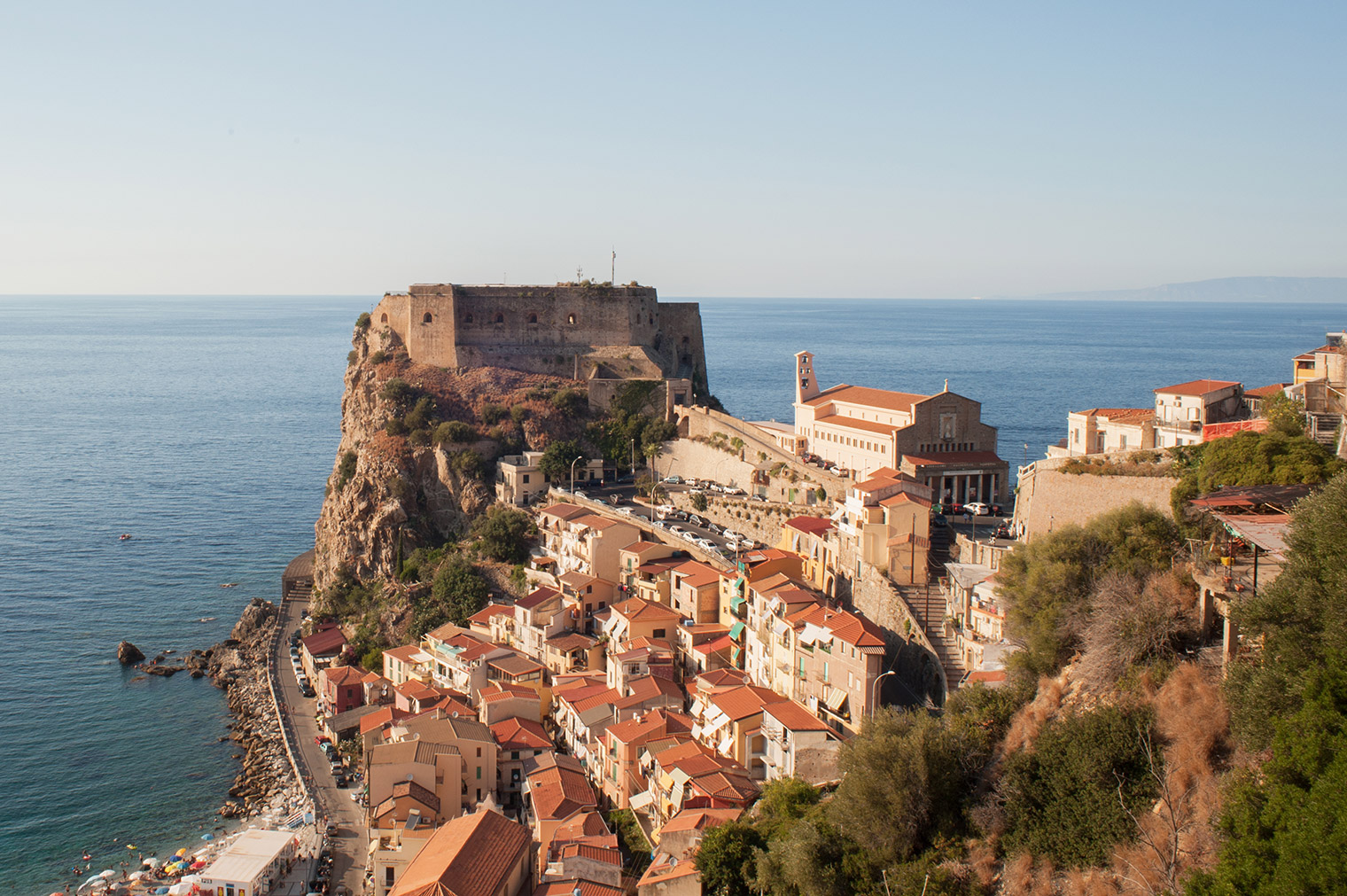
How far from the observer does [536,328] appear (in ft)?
160

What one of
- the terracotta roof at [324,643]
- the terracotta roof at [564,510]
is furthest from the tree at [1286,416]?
the terracotta roof at [324,643]

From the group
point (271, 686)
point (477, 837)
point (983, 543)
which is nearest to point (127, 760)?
point (271, 686)

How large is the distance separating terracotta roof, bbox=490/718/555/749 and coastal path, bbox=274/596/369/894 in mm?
3838

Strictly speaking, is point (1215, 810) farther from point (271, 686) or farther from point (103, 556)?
point (103, 556)

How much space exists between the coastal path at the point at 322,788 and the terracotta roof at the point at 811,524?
45.8 ft

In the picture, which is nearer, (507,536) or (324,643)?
(324,643)

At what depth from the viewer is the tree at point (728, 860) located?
18.9 meters

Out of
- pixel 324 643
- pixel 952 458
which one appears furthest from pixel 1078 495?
pixel 324 643

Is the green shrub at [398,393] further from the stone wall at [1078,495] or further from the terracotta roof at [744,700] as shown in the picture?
the stone wall at [1078,495]

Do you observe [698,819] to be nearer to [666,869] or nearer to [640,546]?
[666,869]

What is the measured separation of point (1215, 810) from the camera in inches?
499

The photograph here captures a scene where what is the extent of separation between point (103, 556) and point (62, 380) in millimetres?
82570

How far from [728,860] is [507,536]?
20.2 meters

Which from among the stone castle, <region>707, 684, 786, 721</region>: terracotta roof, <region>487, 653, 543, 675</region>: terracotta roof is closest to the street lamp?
<region>707, 684, 786, 721</region>: terracotta roof
